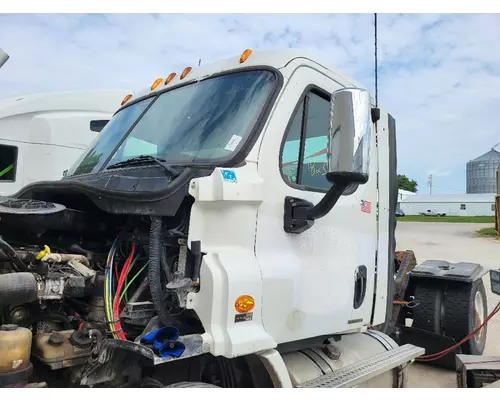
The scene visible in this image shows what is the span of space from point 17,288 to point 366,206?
2.29m

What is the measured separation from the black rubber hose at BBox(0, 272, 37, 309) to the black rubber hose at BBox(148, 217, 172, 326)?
55cm

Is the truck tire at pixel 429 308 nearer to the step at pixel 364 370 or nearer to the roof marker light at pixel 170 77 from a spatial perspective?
the step at pixel 364 370

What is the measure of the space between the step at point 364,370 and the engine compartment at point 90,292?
2.76 feet

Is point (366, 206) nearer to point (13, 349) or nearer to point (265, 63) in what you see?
point (265, 63)

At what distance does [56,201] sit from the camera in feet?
10.4

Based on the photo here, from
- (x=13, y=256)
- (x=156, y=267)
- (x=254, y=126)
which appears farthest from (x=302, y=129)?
(x=13, y=256)

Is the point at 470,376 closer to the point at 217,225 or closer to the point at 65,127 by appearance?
the point at 217,225

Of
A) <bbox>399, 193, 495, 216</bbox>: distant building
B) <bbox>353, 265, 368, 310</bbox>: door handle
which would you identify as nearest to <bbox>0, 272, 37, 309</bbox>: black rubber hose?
<bbox>353, 265, 368, 310</bbox>: door handle

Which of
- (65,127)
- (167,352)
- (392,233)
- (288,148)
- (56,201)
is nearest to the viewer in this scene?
(167,352)

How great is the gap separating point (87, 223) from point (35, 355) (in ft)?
2.62

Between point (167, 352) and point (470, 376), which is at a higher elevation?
point (167, 352)

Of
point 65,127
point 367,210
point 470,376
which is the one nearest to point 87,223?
point 367,210

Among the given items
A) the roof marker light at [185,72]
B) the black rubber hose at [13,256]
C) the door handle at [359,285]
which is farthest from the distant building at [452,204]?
the black rubber hose at [13,256]

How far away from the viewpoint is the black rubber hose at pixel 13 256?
7.87ft
